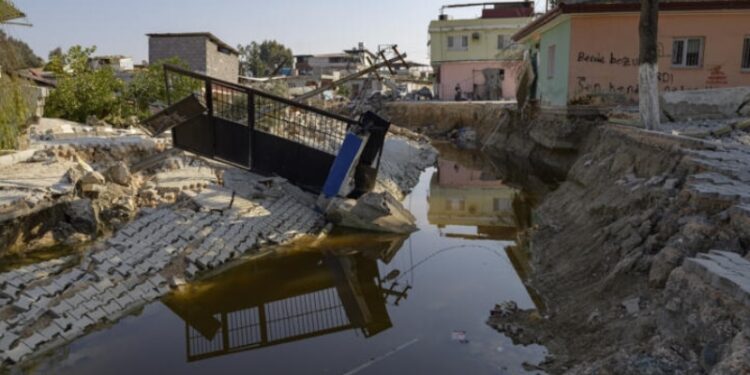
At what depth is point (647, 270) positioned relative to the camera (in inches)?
236

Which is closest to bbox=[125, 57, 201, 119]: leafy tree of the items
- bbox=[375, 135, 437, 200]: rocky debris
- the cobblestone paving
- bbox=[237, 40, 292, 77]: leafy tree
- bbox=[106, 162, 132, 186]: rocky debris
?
bbox=[375, 135, 437, 200]: rocky debris

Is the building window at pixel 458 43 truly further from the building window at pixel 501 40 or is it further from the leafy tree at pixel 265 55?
the leafy tree at pixel 265 55

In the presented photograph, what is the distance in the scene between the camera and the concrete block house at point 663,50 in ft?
55.2

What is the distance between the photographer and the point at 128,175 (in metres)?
11.8

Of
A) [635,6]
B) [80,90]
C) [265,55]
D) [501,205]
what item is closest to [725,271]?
[501,205]

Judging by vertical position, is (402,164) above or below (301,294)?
above

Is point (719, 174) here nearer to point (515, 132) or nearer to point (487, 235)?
point (487, 235)

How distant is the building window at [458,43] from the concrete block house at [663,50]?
24.1 meters

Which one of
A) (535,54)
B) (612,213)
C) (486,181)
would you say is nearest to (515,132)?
(535,54)

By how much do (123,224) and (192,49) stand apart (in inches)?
1024

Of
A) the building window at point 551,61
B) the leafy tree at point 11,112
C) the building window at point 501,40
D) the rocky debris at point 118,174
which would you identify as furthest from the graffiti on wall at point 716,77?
the building window at point 501,40

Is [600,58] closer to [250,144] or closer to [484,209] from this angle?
[484,209]

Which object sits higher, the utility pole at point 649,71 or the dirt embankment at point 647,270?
the utility pole at point 649,71

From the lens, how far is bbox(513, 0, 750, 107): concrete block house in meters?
16.8
